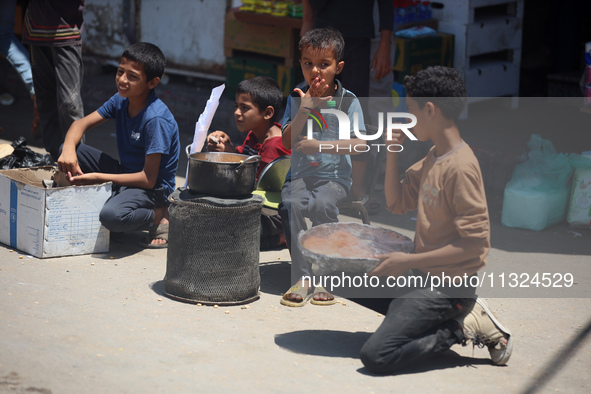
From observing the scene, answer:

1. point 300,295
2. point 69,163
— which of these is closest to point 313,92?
point 300,295

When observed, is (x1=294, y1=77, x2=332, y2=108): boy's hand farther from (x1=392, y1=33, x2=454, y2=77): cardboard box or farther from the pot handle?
(x1=392, y1=33, x2=454, y2=77): cardboard box

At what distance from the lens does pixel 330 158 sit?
4.56 metres

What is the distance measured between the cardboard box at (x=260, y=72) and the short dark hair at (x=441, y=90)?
4.21 meters

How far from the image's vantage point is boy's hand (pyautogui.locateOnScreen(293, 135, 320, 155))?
168 inches

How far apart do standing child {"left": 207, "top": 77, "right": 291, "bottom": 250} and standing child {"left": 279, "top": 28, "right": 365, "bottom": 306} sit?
0.37 m

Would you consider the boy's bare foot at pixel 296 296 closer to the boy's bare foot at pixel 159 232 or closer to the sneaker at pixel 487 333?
the sneaker at pixel 487 333

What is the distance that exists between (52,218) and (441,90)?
2491 millimetres

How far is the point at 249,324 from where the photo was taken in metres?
3.92

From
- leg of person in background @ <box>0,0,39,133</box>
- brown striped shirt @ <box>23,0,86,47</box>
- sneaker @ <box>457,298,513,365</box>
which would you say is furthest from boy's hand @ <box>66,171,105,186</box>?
leg of person in background @ <box>0,0,39,133</box>

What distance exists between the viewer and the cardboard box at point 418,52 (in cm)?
698

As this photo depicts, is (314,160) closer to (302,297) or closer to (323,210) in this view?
(323,210)

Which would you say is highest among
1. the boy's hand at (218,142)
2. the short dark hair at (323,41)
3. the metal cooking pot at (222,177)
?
the short dark hair at (323,41)

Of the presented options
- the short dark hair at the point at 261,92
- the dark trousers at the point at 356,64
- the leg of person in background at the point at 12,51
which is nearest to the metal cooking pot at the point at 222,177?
the short dark hair at the point at 261,92

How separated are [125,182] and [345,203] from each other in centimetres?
138
